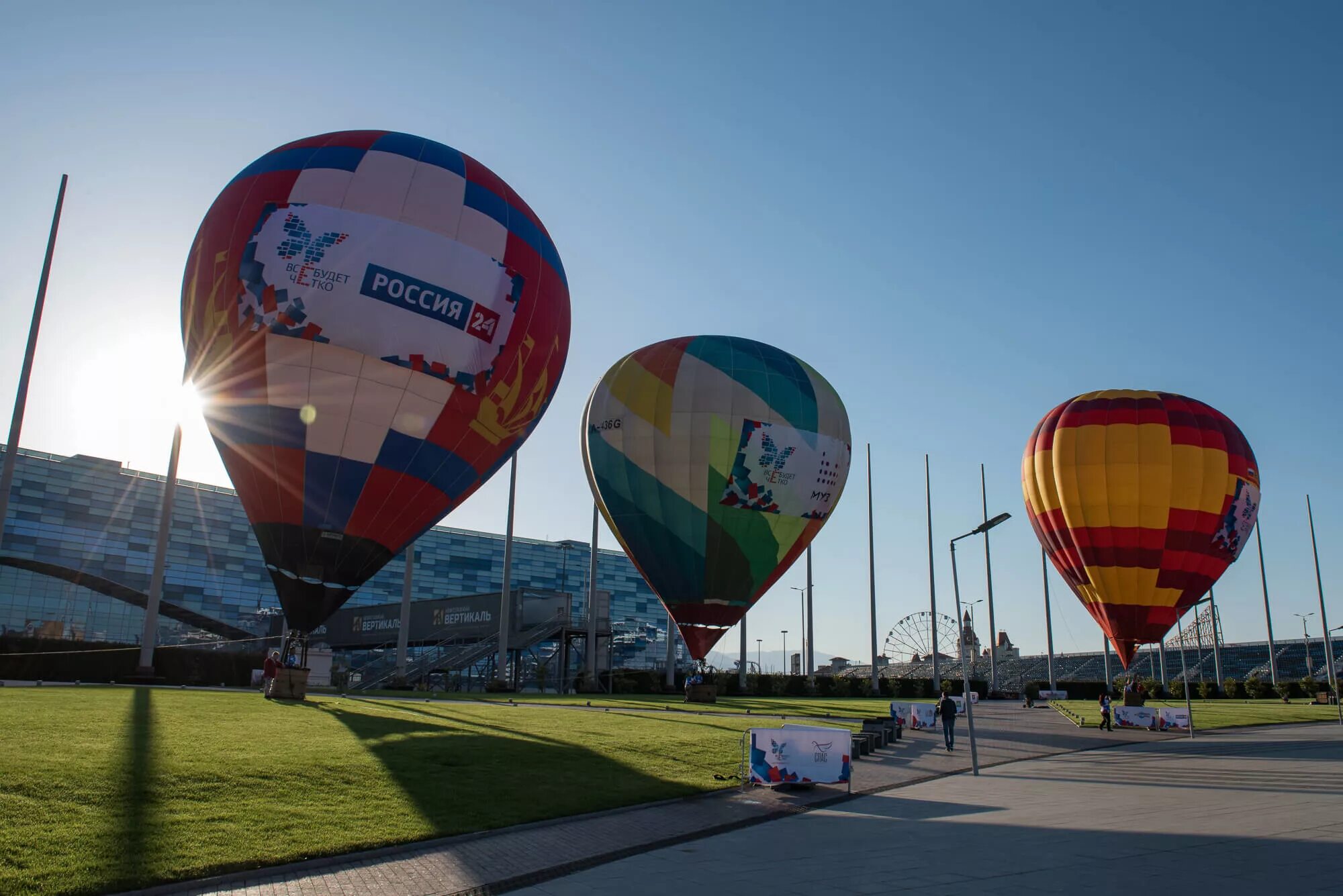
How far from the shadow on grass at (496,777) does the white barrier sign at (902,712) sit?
15.9m

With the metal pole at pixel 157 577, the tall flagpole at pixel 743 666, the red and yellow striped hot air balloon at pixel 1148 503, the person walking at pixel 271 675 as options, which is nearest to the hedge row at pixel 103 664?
the metal pole at pixel 157 577

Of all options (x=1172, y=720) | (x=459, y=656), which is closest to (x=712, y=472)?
(x=1172, y=720)

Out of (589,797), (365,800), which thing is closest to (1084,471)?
(589,797)

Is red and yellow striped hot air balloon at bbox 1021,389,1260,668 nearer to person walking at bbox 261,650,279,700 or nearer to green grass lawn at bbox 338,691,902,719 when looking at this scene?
green grass lawn at bbox 338,691,902,719

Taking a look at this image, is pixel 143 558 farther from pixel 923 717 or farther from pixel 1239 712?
pixel 1239 712

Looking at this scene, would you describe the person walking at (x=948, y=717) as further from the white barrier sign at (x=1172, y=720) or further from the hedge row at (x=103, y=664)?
the hedge row at (x=103, y=664)

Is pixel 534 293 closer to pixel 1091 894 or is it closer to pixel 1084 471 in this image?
pixel 1091 894

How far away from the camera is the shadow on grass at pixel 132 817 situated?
965cm

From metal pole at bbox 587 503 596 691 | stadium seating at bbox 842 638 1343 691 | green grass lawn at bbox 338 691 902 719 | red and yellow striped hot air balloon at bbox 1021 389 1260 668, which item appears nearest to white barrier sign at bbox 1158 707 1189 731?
red and yellow striped hot air balloon at bbox 1021 389 1260 668

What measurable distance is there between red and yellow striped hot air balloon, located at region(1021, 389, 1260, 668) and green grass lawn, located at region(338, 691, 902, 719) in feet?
35.8

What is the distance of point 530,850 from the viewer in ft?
38.9

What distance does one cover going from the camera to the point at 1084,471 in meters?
40.0

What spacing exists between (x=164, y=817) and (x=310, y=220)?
15.7m

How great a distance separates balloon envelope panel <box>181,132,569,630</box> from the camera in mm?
22562
